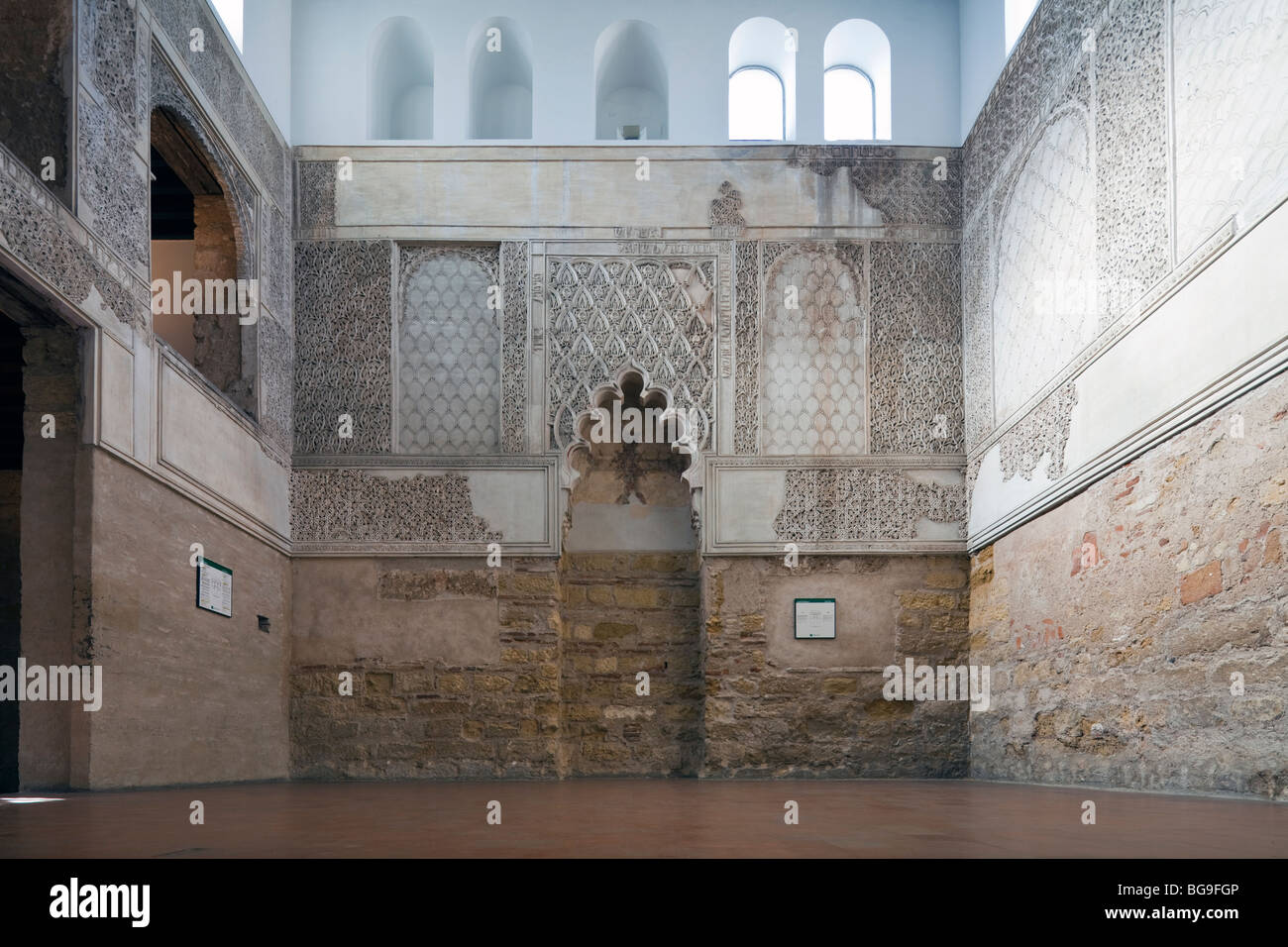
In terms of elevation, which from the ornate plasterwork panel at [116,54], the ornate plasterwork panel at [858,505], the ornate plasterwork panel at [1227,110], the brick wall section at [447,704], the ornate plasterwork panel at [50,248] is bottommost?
the brick wall section at [447,704]

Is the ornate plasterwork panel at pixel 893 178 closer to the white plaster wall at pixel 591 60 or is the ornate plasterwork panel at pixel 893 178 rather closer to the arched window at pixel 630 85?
the white plaster wall at pixel 591 60

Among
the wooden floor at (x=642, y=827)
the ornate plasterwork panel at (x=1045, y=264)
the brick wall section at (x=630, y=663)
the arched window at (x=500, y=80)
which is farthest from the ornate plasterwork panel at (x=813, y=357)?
the wooden floor at (x=642, y=827)

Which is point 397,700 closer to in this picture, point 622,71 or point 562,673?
A: point 562,673

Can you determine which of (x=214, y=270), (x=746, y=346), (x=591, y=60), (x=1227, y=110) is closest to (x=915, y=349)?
(x=746, y=346)

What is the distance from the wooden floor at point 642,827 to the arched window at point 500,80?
5.89 metres

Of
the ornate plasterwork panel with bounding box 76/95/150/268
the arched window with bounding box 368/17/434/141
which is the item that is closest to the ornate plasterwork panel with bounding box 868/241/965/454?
the arched window with bounding box 368/17/434/141

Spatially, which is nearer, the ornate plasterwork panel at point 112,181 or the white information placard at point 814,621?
the ornate plasterwork panel at point 112,181

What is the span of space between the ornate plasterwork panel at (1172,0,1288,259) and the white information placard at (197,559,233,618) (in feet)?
16.9

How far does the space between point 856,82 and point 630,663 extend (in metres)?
4.71

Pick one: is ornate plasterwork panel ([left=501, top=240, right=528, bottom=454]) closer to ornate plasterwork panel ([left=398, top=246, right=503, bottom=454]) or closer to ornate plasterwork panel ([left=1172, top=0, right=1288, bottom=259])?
ornate plasterwork panel ([left=398, top=246, right=503, bottom=454])

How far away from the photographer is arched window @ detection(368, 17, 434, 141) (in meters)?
8.98

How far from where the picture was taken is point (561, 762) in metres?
8.45

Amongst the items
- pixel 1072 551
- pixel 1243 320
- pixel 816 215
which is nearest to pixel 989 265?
pixel 816 215

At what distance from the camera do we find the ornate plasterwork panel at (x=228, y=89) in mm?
6586
